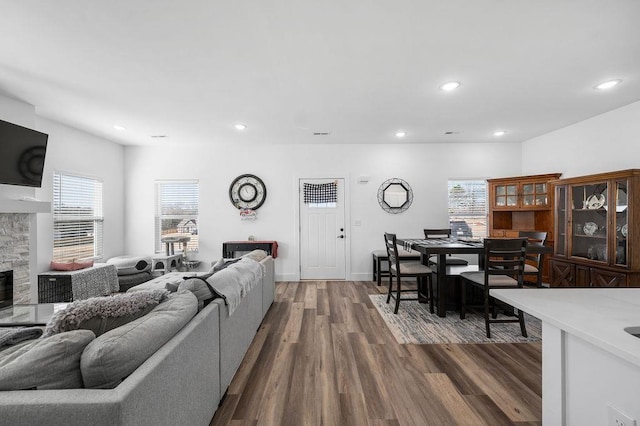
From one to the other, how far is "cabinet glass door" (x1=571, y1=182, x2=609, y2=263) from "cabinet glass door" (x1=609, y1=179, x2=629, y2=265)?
11 centimetres

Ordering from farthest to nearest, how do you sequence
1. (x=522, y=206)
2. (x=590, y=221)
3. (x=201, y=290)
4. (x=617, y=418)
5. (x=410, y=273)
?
(x=522, y=206) → (x=590, y=221) → (x=410, y=273) → (x=201, y=290) → (x=617, y=418)

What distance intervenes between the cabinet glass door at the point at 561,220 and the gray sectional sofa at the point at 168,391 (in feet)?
13.9

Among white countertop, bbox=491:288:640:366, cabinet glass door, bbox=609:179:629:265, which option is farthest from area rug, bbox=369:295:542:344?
white countertop, bbox=491:288:640:366

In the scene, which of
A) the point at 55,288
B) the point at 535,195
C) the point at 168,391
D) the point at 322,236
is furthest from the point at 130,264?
the point at 535,195

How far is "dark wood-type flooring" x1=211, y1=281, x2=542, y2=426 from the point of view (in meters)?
1.78

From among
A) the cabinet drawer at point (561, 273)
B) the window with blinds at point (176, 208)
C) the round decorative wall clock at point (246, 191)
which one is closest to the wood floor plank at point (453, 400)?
the cabinet drawer at point (561, 273)

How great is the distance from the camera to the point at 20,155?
3.04 m

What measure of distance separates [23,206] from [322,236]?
4.00m

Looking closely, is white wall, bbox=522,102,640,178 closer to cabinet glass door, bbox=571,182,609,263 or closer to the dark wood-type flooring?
cabinet glass door, bbox=571,182,609,263

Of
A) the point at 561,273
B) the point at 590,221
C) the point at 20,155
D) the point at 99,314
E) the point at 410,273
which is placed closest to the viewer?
the point at 99,314

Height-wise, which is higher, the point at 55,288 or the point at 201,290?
the point at 201,290

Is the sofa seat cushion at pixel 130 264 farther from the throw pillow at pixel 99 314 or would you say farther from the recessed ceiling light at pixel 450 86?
the recessed ceiling light at pixel 450 86

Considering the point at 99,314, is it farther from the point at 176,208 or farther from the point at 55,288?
the point at 176,208

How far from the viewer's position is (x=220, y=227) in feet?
17.7
